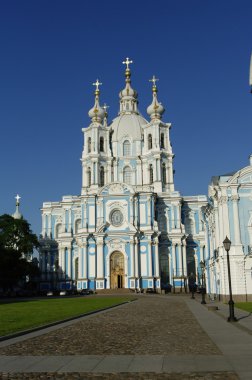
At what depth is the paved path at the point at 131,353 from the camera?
892 centimetres

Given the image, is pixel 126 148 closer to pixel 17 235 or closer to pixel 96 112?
pixel 96 112

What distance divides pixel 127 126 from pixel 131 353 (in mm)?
68854

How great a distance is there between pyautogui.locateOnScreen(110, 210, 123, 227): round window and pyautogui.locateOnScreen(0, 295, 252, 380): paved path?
49.9 m

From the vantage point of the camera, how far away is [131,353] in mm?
11305

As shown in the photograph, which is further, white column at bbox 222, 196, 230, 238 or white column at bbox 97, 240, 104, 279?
white column at bbox 97, 240, 104, 279

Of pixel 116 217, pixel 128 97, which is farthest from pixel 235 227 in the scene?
pixel 128 97

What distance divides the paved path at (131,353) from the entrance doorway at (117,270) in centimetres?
4811

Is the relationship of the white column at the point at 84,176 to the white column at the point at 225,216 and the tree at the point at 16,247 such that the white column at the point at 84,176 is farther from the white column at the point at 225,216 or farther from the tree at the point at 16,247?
the white column at the point at 225,216

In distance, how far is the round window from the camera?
221ft

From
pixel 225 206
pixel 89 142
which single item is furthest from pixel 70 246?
pixel 225 206

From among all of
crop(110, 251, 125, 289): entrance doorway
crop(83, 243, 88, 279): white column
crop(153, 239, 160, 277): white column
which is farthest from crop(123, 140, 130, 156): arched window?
crop(110, 251, 125, 289): entrance doorway

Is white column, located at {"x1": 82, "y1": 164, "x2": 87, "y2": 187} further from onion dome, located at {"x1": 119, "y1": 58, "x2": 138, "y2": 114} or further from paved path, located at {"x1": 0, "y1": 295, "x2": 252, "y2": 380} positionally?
paved path, located at {"x1": 0, "y1": 295, "x2": 252, "y2": 380}

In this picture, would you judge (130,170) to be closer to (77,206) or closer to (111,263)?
(77,206)

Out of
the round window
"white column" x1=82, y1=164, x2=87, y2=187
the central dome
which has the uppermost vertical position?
the central dome
